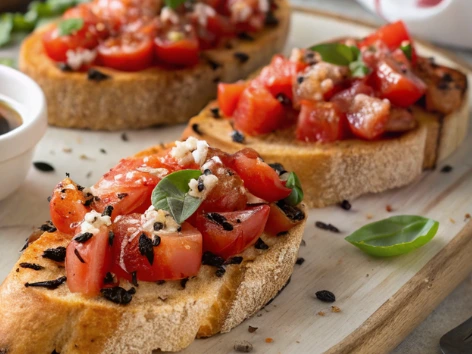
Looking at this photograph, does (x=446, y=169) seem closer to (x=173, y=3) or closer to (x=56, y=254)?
(x=173, y=3)

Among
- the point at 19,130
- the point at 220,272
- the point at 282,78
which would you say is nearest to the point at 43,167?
the point at 19,130

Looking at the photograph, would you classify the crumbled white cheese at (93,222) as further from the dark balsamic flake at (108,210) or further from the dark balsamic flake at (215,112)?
the dark balsamic flake at (215,112)

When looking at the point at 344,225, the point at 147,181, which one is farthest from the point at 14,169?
the point at 344,225

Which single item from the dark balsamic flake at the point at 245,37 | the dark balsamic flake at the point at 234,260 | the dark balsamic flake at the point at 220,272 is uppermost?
the dark balsamic flake at the point at 234,260

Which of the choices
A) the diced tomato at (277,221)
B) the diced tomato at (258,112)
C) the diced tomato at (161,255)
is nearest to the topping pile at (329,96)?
the diced tomato at (258,112)

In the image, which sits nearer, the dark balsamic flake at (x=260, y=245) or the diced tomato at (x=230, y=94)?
the dark balsamic flake at (x=260, y=245)
